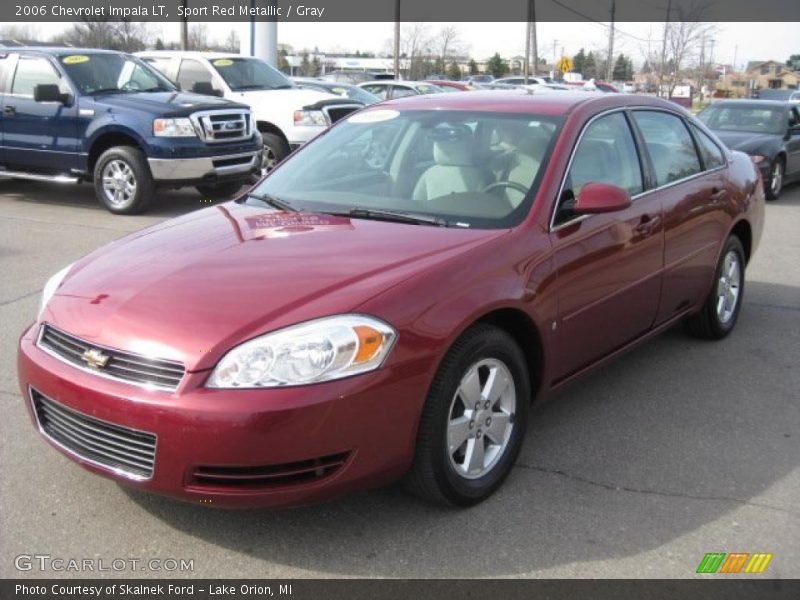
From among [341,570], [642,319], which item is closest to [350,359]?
[341,570]

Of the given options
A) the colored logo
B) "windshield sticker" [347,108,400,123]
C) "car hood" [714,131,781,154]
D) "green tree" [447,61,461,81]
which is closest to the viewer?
the colored logo

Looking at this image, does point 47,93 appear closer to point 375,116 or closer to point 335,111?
point 335,111

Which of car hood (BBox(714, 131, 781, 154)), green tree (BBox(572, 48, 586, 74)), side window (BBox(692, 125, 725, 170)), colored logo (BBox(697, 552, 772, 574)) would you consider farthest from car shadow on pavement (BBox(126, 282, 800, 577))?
green tree (BBox(572, 48, 586, 74))

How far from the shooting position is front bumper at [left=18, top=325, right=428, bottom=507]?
271 centimetres

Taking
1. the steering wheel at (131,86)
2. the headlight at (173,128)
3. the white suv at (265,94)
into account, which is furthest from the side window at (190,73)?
the headlight at (173,128)

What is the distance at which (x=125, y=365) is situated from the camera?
2883 mm

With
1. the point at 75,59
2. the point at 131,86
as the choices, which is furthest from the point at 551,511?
the point at 75,59

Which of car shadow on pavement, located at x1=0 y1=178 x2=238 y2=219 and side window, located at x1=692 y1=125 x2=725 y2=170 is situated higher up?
side window, located at x1=692 y1=125 x2=725 y2=170

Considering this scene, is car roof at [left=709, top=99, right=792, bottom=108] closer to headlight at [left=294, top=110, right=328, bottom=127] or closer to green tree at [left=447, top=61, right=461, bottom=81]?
headlight at [left=294, top=110, right=328, bottom=127]

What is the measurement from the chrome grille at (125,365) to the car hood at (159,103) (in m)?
7.33

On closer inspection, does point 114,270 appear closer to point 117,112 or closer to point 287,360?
point 287,360

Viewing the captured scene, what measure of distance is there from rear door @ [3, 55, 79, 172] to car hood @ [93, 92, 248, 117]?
0.48 meters

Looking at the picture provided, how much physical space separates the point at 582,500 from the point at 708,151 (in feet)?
9.73

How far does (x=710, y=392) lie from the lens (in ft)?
15.4
